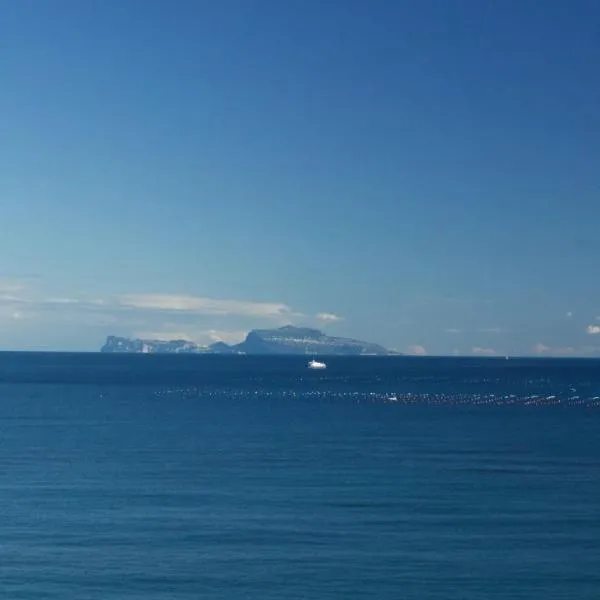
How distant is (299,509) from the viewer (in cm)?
5966

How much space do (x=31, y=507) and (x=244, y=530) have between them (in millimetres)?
14322

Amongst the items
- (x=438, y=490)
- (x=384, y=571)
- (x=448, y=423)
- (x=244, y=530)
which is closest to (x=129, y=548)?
(x=244, y=530)

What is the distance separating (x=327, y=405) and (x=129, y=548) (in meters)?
99.6

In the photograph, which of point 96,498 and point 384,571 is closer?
point 384,571

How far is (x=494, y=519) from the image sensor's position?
57875 millimetres

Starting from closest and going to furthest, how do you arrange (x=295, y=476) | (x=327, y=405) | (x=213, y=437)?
(x=295, y=476) < (x=213, y=437) < (x=327, y=405)

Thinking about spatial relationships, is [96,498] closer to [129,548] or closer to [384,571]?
[129,548]

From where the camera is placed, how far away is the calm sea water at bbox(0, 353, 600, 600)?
1769 inches

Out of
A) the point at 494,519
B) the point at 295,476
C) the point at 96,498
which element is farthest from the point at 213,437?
the point at 494,519

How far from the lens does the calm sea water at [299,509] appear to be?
44.9m

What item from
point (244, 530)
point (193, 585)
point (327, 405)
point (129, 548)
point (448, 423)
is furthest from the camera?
point (327, 405)

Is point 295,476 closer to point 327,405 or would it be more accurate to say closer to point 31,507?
point 31,507

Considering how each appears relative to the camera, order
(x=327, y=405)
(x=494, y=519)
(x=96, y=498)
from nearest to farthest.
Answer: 1. (x=494, y=519)
2. (x=96, y=498)
3. (x=327, y=405)

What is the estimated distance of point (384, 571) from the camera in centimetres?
4638
